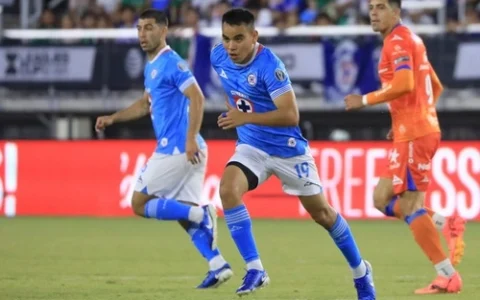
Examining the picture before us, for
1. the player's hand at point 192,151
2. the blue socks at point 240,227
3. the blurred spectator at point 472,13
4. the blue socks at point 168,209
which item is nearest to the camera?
the blue socks at point 240,227

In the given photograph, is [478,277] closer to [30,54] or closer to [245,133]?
[245,133]

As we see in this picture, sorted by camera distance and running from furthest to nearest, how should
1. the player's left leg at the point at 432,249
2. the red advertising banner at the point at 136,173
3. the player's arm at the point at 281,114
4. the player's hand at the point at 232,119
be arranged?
the red advertising banner at the point at 136,173 → the player's left leg at the point at 432,249 → the player's arm at the point at 281,114 → the player's hand at the point at 232,119

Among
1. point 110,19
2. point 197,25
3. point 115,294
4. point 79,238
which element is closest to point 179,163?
point 115,294

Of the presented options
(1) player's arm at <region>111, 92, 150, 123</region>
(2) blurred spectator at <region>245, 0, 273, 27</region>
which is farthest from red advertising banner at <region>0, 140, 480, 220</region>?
(1) player's arm at <region>111, 92, 150, 123</region>

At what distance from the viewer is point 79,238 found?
15.1m

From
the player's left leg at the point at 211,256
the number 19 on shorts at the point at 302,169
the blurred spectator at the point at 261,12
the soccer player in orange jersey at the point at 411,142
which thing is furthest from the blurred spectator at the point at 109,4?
the number 19 on shorts at the point at 302,169

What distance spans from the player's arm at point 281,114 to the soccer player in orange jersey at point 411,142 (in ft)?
3.89

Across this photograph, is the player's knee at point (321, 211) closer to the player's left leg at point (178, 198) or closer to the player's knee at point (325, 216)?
the player's knee at point (325, 216)

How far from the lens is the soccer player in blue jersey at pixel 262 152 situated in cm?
827

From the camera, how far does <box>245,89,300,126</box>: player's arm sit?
8.12 metres

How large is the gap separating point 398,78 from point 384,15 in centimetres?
59

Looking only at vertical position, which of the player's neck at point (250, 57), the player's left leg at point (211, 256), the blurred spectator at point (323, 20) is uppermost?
the player's neck at point (250, 57)

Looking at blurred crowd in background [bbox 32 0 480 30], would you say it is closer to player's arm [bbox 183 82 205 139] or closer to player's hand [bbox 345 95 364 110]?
player's arm [bbox 183 82 205 139]

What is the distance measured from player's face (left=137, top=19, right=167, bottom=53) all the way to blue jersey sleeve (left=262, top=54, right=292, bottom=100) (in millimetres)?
2374
